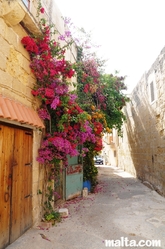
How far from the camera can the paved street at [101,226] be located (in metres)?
3.24

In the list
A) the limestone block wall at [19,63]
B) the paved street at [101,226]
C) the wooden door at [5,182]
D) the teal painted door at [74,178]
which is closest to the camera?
the wooden door at [5,182]

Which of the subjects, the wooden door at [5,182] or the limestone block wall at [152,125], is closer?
the wooden door at [5,182]

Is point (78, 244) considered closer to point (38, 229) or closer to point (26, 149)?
point (38, 229)

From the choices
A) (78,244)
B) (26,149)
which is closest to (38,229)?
(78,244)

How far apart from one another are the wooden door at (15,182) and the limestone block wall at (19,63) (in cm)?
23

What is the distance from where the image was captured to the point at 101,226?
402 centimetres

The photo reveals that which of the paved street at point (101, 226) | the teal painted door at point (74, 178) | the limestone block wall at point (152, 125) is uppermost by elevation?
the limestone block wall at point (152, 125)

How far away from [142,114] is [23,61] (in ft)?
24.9

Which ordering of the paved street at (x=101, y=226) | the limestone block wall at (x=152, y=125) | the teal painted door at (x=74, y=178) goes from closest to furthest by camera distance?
the paved street at (x=101, y=226)
the teal painted door at (x=74, y=178)
the limestone block wall at (x=152, y=125)

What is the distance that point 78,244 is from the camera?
10.5 ft

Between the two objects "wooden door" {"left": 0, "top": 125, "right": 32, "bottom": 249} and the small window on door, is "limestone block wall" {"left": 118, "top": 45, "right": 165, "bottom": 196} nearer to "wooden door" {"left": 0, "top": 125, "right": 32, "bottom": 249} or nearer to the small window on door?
the small window on door

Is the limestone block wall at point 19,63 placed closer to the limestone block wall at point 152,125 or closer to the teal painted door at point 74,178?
the teal painted door at point 74,178

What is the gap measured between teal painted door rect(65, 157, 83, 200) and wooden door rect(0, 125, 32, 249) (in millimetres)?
2650

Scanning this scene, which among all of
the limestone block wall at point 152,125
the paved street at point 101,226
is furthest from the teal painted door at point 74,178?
the limestone block wall at point 152,125
